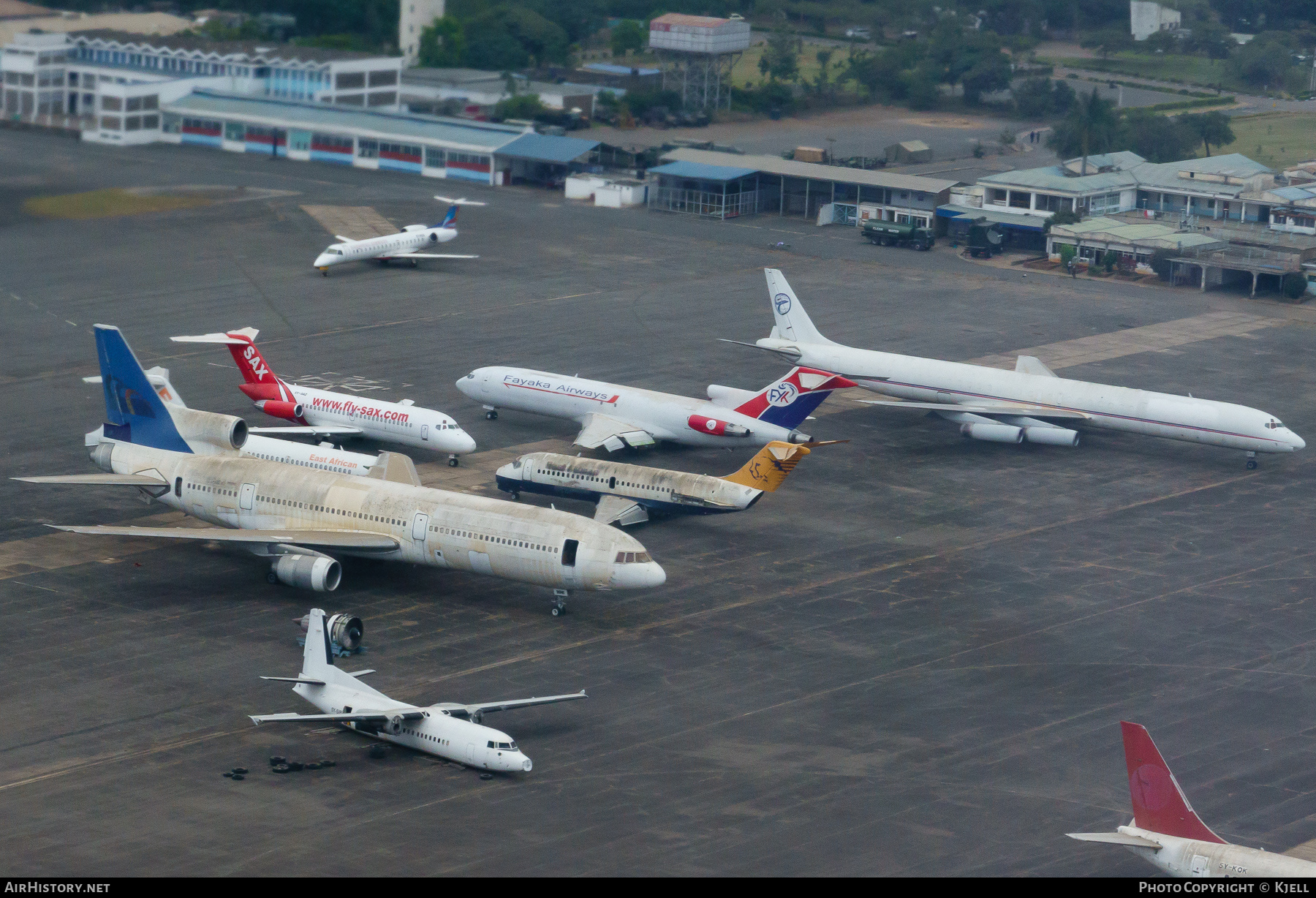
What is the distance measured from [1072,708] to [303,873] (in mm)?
27791

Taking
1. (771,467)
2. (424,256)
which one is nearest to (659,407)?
(771,467)

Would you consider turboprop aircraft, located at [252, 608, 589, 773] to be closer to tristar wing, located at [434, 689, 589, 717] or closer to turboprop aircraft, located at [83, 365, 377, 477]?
tristar wing, located at [434, 689, 589, 717]

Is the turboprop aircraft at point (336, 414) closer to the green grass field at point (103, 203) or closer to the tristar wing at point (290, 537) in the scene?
the tristar wing at point (290, 537)

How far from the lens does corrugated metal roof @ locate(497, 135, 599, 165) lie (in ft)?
564

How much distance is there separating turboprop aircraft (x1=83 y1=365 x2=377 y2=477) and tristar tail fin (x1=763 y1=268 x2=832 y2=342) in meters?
33.1

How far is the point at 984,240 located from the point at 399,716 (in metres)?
105

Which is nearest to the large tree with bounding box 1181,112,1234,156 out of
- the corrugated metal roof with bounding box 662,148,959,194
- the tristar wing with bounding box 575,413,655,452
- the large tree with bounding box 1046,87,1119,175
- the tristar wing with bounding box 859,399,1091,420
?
the large tree with bounding box 1046,87,1119,175

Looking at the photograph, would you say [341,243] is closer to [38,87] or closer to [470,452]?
[470,452]

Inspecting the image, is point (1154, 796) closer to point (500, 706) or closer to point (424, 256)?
point (500, 706)

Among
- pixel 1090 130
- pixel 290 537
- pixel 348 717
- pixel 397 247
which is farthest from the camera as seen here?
pixel 1090 130

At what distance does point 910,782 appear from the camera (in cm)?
5444

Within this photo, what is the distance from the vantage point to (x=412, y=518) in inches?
2771
